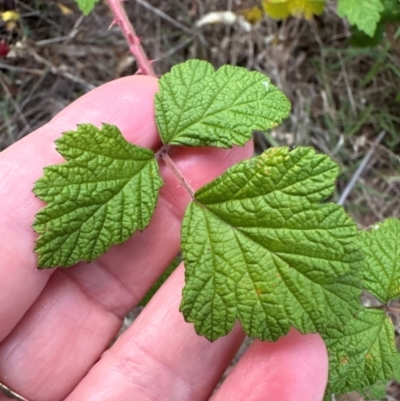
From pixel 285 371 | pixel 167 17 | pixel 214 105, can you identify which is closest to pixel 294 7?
pixel 167 17

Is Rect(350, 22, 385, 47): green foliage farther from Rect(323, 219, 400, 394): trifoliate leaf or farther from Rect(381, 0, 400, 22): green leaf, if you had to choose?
Rect(323, 219, 400, 394): trifoliate leaf

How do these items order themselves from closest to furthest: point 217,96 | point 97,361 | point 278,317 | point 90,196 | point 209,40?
point 278,317 → point 90,196 → point 217,96 → point 97,361 → point 209,40

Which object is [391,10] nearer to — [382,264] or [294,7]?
[294,7]

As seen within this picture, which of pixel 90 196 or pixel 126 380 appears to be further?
pixel 126 380

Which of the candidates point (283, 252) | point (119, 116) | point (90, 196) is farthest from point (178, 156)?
point (283, 252)

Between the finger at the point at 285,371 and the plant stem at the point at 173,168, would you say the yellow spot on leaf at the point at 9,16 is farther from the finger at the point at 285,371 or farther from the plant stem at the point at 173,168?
the finger at the point at 285,371

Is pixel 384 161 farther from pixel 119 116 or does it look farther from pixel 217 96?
pixel 119 116
